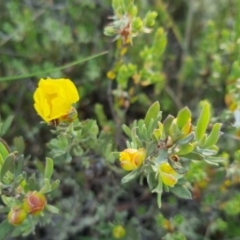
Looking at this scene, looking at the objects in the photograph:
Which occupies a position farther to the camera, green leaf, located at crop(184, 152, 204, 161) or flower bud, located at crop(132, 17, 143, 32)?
flower bud, located at crop(132, 17, 143, 32)

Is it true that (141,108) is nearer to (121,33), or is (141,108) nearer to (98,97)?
(98,97)

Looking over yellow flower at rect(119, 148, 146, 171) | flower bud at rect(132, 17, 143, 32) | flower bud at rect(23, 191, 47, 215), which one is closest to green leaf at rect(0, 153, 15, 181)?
flower bud at rect(23, 191, 47, 215)

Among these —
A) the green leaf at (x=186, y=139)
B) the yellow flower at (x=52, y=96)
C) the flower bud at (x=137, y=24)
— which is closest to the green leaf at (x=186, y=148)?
the green leaf at (x=186, y=139)

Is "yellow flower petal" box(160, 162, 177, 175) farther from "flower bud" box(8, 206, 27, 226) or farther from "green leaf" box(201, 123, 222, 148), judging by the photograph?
"flower bud" box(8, 206, 27, 226)

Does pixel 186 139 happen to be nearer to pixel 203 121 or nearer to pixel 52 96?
pixel 203 121

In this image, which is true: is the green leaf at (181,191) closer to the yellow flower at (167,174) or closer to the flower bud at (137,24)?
the yellow flower at (167,174)

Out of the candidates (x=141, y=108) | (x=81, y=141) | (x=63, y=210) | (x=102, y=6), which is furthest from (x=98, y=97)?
(x=81, y=141)
